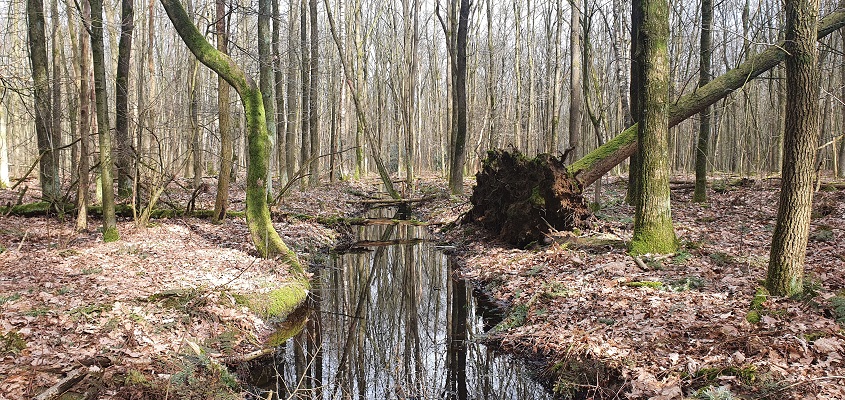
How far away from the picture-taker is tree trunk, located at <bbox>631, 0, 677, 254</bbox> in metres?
7.37

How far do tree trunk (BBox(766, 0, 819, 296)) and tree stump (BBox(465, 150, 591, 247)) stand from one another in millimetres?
4694

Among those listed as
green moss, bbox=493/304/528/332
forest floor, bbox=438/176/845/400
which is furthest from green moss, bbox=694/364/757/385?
green moss, bbox=493/304/528/332

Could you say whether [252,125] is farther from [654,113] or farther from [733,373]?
[733,373]

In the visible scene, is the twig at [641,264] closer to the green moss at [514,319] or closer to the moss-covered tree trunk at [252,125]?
the green moss at [514,319]

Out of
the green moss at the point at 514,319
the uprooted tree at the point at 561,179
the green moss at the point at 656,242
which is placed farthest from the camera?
the uprooted tree at the point at 561,179

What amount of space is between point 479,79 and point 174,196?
3943cm

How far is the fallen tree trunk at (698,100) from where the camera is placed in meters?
8.39

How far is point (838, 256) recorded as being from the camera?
22.5 ft

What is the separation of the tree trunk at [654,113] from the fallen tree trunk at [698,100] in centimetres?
188

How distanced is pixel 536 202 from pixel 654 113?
3068 millimetres

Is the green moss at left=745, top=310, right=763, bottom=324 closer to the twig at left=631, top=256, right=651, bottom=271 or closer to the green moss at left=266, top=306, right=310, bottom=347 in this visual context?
the twig at left=631, top=256, right=651, bottom=271

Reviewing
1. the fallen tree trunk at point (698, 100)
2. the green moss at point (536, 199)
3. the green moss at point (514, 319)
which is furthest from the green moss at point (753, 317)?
the green moss at point (536, 199)

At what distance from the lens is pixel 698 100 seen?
32.2ft

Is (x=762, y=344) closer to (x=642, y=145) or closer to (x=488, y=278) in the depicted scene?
(x=642, y=145)
